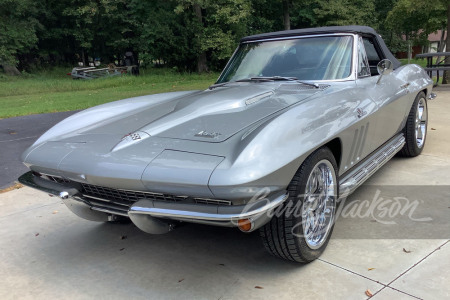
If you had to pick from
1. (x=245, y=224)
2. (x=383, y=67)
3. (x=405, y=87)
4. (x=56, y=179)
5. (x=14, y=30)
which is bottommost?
(x=245, y=224)

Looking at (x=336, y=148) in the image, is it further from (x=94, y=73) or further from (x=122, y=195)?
(x=94, y=73)

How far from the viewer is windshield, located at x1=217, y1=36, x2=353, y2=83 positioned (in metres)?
3.46

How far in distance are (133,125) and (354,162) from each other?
1690mm

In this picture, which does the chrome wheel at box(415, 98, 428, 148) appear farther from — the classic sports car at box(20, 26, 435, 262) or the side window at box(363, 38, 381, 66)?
the classic sports car at box(20, 26, 435, 262)

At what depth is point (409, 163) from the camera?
15.1 ft

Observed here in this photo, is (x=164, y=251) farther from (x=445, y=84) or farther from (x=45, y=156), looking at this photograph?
(x=445, y=84)

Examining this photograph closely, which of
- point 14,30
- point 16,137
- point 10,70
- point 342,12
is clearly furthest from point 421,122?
point 14,30

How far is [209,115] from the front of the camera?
8.81 ft

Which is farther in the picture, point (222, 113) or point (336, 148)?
point (336, 148)

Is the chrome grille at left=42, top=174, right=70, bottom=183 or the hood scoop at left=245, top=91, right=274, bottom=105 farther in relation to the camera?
the hood scoop at left=245, top=91, right=274, bottom=105

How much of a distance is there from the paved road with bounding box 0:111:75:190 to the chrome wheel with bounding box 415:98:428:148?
191 inches

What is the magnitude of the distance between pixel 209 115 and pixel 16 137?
5.44 meters

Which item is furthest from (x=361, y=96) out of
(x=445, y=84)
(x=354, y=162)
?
(x=445, y=84)

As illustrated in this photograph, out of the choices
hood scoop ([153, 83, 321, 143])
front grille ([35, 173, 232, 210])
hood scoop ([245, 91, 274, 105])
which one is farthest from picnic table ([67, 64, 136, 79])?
front grille ([35, 173, 232, 210])
